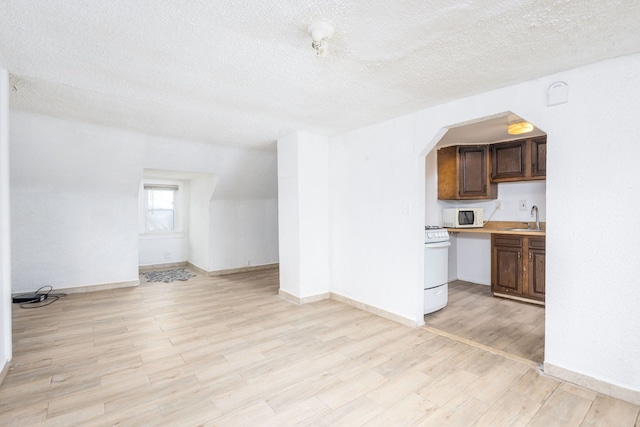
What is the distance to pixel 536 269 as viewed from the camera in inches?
149

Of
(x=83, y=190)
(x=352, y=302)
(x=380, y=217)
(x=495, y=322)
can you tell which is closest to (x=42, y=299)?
(x=83, y=190)

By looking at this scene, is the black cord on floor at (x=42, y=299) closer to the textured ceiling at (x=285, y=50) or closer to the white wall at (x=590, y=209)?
the textured ceiling at (x=285, y=50)

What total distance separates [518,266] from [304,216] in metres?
2.89

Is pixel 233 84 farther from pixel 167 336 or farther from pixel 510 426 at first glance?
pixel 510 426

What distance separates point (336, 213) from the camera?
414cm

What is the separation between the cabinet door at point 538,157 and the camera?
3.99 m

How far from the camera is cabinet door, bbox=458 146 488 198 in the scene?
4.52 m

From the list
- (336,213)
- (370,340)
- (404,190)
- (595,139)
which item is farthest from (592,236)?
(336,213)

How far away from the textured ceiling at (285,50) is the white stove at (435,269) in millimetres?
1475

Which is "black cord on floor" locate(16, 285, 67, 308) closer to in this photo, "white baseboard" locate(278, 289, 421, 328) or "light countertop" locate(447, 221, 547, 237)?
"white baseboard" locate(278, 289, 421, 328)

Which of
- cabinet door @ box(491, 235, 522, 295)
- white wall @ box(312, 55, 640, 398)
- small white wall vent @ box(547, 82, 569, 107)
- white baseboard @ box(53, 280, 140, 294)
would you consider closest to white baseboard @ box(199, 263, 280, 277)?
white baseboard @ box(53, 280, 140, 294)

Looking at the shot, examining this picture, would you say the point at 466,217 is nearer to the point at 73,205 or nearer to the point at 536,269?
the point at 536,269

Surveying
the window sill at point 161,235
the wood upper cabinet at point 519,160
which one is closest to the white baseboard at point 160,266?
the window sill at point 161,235

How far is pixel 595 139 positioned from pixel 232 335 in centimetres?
339
